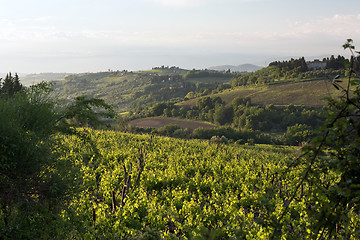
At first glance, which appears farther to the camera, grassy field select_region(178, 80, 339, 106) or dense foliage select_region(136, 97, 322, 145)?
grassy field select_region(178, 80, 339, 106)

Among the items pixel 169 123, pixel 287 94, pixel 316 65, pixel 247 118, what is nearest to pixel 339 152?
pixel 247 118

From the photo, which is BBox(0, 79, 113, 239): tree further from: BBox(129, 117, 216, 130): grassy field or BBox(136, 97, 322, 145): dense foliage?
BBox(129, 117, 216, 130): grassy field

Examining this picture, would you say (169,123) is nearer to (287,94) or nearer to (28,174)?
(287,94)

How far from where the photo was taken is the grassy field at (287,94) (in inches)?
3878

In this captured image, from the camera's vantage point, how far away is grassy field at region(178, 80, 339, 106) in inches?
3878

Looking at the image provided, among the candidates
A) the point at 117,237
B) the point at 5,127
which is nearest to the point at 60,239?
the point at 117,237

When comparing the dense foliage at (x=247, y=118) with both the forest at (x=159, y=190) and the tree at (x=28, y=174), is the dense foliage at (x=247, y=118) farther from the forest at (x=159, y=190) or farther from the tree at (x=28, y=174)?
the tree at (x=28, y=174)

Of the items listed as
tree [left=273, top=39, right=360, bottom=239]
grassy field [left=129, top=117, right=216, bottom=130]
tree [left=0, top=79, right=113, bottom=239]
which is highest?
tree [left=273, top=39, right=360, bottom=239]

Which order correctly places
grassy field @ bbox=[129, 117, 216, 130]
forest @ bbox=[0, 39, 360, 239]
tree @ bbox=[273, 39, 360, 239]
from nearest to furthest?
tree @ bbox=[273, 39, 360, 239] < forest @ bbox=[0, 39, 360, 239] < grassy field @ bbox=[129, 117, 216, 130]

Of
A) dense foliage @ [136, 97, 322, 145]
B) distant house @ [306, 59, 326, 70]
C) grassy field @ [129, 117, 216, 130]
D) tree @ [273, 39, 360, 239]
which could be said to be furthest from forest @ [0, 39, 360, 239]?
distant house @ [306, 59, 326, 70]

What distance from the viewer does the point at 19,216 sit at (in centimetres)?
1105

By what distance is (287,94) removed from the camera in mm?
106312

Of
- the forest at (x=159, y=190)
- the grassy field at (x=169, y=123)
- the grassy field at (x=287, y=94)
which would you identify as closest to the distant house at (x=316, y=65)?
the grassy field at (x=287, y=94)

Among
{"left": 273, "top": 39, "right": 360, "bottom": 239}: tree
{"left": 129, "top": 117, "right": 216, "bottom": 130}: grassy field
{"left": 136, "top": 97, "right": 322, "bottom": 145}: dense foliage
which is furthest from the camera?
{"left": 129, "top": 117, "right": 216, "bottom": 130}: grassy field
